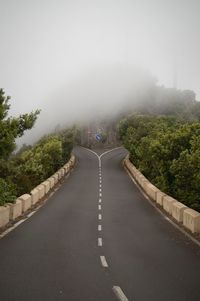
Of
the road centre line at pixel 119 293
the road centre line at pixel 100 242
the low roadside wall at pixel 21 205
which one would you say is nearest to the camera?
the road centre line at pixel 119 293

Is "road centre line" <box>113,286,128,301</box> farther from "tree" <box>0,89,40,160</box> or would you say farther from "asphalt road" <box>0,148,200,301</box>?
"tree" <box>0,89,40,160</box>

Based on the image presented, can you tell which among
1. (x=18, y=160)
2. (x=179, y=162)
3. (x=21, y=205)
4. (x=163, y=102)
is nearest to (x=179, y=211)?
(x=179, y=162)

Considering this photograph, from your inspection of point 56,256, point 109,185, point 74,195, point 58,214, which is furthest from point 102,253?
point 109,185

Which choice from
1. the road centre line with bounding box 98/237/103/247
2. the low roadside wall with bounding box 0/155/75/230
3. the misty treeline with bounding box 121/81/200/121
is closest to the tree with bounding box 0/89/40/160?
the low roadside wall with bounding box 0/155/75/230

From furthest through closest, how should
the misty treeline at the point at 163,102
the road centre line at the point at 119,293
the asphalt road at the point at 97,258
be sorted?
1. the misty treeline at the point at 163,102
2. the asphalt road at the point at 97,258
3. the road centre line at the point at 119,293

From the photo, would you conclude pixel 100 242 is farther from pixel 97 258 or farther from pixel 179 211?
pixel 179 211

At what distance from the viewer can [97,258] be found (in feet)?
39.5

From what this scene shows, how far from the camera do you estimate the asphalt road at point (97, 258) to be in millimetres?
8805

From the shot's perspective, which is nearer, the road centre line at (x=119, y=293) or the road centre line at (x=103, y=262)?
the road centre line at (x=119, y=293)

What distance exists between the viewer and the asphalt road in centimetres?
880

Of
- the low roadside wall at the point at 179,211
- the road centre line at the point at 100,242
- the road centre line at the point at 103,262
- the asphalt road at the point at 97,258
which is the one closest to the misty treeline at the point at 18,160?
the asphalt road at the point at 97,258

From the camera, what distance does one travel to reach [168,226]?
18.1 m

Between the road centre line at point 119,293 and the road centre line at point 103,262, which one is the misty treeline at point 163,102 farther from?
the road centre line at point 119,293

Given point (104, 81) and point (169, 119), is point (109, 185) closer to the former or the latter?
point (169, 119)
